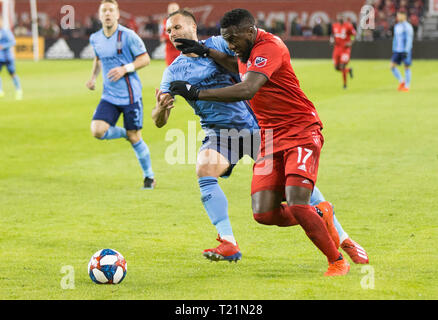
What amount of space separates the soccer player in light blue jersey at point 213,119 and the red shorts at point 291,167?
17.5 inches

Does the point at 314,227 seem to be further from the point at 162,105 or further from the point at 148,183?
the point at 148,183

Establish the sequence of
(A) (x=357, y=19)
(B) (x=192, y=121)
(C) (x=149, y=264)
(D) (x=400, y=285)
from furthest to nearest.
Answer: (A) (x=357, y=19), (B) (x=192, y=121), (C) (x=149, y=264), (D) (x=400, y=285)

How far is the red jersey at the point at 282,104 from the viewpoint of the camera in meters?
6.10

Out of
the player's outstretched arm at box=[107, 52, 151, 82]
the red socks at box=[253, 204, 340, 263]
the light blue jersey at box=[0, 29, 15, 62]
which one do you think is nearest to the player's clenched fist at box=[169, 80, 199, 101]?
the red socks at box=[253, 204, 340, 263]

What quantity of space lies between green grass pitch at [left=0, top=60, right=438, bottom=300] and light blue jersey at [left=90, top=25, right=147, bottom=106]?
1231 millimetres

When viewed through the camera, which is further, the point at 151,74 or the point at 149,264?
the point at 151,74

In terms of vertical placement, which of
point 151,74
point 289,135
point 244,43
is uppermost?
point 244,43

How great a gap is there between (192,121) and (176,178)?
A: 254 inches

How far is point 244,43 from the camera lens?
19.8 feet

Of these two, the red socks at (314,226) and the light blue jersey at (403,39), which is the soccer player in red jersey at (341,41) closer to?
the light blue jersey at (403,39)

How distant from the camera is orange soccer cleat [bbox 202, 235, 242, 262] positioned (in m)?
6.23

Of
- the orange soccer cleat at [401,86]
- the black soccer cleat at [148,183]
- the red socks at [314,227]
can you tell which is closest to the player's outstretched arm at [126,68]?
the black soccer cleat at [148,183]
